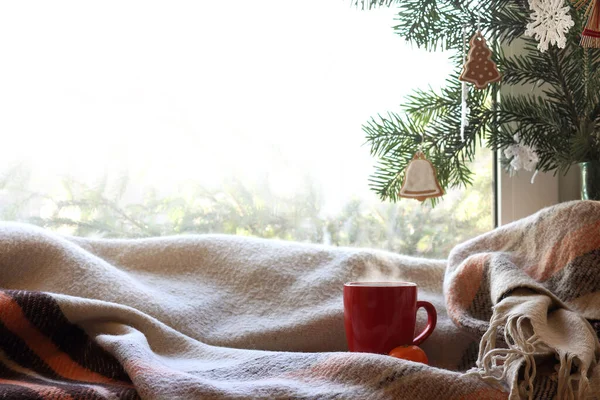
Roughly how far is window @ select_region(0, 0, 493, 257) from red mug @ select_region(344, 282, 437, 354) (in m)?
0.45

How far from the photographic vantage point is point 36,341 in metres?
0.70

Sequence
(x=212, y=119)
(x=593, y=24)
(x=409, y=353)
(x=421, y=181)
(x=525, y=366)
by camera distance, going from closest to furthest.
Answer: (x=525, y=366)
(x=409, y=353)
(x=593, y=24)
(x=421, y=181)
(x=212, y=119)

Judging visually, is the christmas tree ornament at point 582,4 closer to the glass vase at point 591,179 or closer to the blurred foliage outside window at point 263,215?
the glass vase at point 591,179

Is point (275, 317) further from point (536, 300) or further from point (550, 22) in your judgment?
point (550, 22)

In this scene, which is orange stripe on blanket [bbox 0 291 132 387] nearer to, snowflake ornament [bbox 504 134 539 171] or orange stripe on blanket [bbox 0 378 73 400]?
orange stripe on blanket [bbox 0 378 73 400]

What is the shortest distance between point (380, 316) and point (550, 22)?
46 centimetres

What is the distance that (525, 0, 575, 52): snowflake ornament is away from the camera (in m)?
0.84

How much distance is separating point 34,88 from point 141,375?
0.71 m

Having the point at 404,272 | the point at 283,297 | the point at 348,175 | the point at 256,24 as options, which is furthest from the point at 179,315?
the point at 256,24

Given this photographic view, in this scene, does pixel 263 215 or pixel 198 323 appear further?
pixel 263 215

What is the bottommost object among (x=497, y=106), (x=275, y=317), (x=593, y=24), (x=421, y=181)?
(x=275, y=317)

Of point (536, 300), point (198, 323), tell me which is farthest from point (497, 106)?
point (198, 323)

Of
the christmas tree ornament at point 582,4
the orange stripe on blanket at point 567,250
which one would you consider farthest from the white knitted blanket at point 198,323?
the christmas tree ornament at point 582,4

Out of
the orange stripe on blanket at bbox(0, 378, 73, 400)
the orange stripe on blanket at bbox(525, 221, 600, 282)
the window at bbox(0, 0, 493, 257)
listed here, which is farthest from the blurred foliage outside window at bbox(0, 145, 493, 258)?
the orange stripe on blanket at bbox(0, 378, 73, 400)
